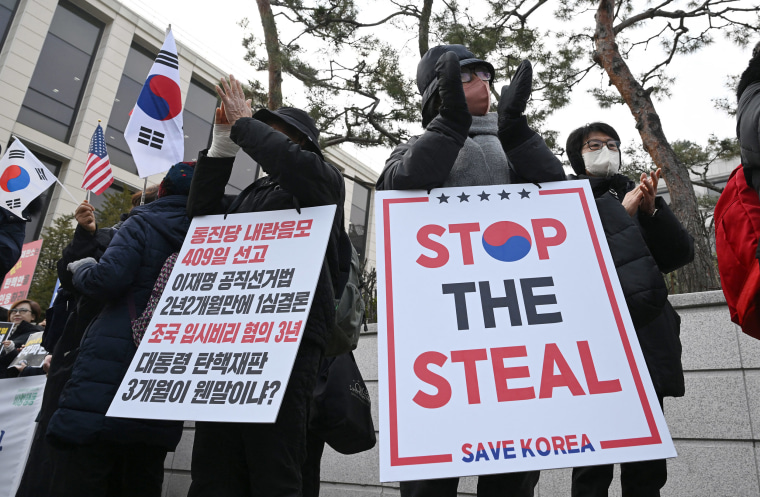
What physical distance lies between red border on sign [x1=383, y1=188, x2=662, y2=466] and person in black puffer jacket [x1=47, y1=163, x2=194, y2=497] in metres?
1.03

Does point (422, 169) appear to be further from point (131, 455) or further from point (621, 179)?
point (131, 455)

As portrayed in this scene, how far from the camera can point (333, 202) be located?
2051 millimetres

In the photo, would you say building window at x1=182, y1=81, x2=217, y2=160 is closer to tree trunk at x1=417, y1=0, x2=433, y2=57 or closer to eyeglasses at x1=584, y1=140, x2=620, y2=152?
tree trunk at x1=417, y1=0, x2=433, y2=57

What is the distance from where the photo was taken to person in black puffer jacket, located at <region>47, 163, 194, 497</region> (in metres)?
1.88

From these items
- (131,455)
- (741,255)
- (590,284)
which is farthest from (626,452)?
(131,455)

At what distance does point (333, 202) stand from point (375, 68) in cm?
563

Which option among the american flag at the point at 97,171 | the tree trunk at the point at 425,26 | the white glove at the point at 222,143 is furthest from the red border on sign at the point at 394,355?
the tree trunk at the point at 425,26

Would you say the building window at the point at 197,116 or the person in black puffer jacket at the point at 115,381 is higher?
the building window at the point at 197,116

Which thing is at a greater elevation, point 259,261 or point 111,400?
point 259,261

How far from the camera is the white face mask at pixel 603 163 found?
2.45 metres

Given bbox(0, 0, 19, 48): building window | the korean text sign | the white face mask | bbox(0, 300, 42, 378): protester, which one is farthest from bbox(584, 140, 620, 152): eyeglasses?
bbox(0, 0, 19, 48): building window

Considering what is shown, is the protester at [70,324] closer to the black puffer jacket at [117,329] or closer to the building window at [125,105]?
the black puffer jacket at [117,329]

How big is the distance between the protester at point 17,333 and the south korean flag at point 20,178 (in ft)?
3.52

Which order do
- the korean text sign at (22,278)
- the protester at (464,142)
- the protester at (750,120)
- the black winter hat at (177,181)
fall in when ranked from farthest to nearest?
the korean text sign at (22,278) → the black winter hat at (177,181) → the protester at (464,142) → the protester at (750,120)
